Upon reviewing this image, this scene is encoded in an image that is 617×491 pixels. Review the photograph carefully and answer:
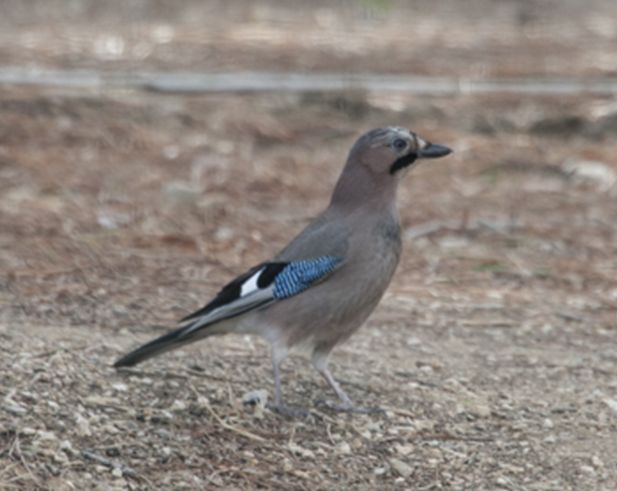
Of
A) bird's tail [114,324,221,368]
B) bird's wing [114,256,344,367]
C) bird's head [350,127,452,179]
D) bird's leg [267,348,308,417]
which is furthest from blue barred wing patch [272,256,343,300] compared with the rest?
bird's head [350,127,452,179]

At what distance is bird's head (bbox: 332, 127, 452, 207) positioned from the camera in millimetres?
5684

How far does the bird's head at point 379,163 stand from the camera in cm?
568

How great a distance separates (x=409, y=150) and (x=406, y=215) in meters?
2.76

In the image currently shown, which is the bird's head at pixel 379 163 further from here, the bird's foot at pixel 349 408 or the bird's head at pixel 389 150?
the bird's foot at pixel 349 408

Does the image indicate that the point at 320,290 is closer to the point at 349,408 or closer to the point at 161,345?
the point at 349,408

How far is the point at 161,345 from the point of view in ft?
17.5

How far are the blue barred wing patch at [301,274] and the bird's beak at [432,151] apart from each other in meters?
0.50

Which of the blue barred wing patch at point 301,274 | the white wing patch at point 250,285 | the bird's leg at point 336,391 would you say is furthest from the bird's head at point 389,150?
the bird's leg at point 336,391

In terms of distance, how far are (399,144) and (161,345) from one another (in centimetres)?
112


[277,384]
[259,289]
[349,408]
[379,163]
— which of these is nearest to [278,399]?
[277,384]

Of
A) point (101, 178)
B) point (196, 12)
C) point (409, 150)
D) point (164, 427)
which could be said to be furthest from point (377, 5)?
point (164, 427)

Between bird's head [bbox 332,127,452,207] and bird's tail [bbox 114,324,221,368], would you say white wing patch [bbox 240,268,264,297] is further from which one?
bird's head [bbox 332,127,452,207]

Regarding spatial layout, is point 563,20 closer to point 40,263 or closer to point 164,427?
point 40,263

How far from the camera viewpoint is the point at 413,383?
5852 millimetres
